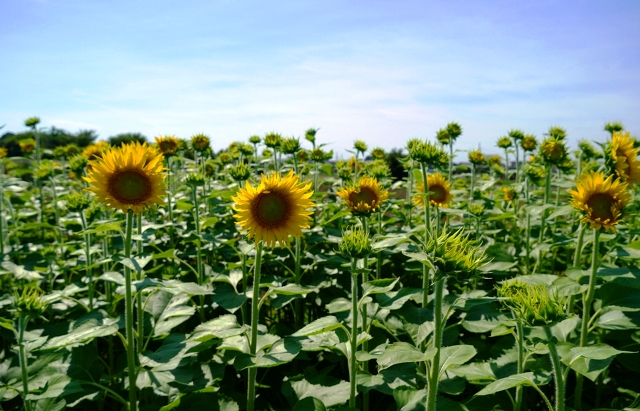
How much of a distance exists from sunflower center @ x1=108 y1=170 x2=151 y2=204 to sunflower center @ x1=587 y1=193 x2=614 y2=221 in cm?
231

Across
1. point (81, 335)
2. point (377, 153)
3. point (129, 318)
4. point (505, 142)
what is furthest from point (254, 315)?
point (505, 142)

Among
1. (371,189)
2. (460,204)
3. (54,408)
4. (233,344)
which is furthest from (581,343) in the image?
(54,408)

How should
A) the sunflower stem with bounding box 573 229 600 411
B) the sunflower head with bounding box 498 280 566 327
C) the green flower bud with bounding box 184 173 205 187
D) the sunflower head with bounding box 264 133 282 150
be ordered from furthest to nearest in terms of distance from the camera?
the sunflower head with bounding box 264 133 282 150 < the green flower bud with bounding box 184 173 205 187 < the sunflower stem with bounding box 573 229 600 411 < the sunflower head with bounding box 498 280 566 327

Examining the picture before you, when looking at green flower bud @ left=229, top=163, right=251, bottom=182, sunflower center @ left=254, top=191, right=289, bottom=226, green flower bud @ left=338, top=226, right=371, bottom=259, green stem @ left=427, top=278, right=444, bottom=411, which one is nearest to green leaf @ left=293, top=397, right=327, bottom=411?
green stem @ left=427, top=278, right=444, bottom=411

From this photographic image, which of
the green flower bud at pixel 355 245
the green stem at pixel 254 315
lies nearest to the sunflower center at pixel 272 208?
the green stem at pixel 254 315

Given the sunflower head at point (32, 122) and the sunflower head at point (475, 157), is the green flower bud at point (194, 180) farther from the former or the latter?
the sunflower head at point (32, 122)

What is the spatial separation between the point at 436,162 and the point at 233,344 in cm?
165

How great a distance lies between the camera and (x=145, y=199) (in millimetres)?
2285

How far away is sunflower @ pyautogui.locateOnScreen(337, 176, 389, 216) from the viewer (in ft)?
8.91

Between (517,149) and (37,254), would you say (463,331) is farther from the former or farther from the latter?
(37,254)

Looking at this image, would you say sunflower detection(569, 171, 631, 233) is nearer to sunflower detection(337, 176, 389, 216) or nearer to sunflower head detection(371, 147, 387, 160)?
sunflower detection(337, 176, 389, 216)

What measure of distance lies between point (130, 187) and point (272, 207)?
73cm

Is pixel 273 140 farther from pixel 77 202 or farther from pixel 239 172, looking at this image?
pixel 77 202

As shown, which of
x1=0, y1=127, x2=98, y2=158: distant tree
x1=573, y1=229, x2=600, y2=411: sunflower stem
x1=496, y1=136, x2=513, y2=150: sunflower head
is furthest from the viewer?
x1=0, y1=127, x2=98, y2=158: distant tree
